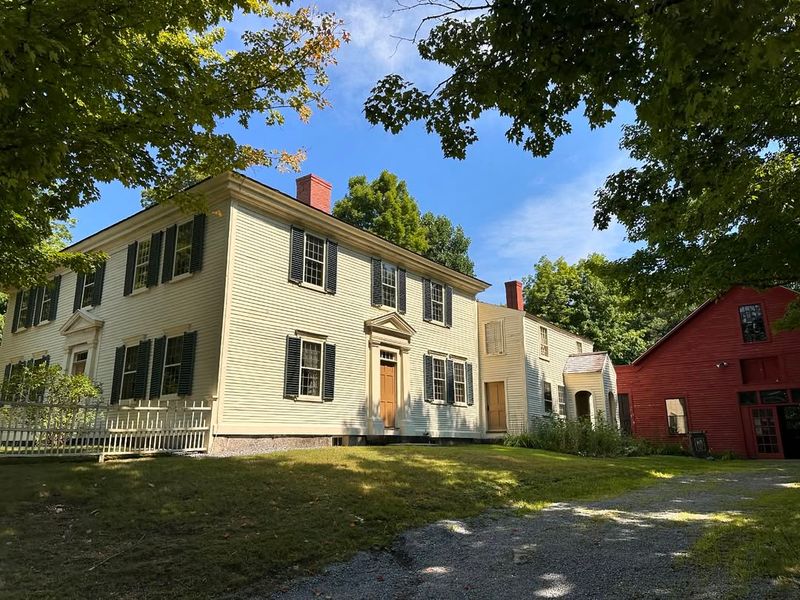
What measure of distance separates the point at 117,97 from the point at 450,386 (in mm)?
14919

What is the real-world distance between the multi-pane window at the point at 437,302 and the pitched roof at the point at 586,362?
905cm

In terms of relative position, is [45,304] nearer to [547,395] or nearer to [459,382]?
[459,382]

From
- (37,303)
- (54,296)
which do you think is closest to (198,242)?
(54,296)

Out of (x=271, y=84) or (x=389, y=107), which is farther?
(x=271, y=84)

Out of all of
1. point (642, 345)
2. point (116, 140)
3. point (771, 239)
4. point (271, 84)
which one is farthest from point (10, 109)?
point (642, 345)

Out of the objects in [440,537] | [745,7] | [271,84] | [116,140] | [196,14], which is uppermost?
[271,84]

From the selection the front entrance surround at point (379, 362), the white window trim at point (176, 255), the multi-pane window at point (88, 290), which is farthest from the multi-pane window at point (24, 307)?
the front entrance surround at point (379, 362)

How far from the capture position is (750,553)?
5.55 metres

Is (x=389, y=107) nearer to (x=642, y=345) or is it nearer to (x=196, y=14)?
(x=196, y=14)

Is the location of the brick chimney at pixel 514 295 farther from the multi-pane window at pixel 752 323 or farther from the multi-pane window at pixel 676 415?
the multi-pane window at pixel 752 323

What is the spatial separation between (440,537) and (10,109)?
7021mm

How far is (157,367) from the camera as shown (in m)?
14.9

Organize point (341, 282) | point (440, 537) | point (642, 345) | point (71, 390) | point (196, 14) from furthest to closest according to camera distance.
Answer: point (642, 345), point (341, 282), point (71, 390), point (196, 14), point (440, 537)

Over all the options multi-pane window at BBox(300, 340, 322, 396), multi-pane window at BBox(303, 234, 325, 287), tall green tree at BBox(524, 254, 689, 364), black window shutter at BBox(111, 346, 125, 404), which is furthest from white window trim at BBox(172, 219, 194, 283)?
tall green tree at BBox(524, 254, 689, 364)
